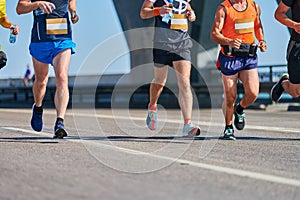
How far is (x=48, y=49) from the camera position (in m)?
7.18

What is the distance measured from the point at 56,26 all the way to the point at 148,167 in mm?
2827

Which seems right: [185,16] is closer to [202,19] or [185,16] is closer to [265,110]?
[265,110]

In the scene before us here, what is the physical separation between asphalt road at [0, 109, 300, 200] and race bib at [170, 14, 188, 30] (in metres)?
1.32

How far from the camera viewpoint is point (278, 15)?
7418mm

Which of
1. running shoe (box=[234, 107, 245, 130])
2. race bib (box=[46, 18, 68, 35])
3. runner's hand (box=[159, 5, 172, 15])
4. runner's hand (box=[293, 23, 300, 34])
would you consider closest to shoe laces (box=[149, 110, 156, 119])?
running shoe (box=[234, 107, 245, 130])

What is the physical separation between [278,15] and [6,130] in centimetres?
389

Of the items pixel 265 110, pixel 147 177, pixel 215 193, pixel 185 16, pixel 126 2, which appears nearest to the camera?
pixel 215 193

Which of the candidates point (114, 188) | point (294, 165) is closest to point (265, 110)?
point (294, 165)

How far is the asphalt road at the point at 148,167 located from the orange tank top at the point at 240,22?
1.20 meters

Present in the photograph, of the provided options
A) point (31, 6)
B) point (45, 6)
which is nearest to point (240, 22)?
point (45, 6)

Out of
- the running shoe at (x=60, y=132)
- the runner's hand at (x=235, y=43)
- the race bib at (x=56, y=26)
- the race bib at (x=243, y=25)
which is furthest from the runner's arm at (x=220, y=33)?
the running shoe at (x=60, y=132)

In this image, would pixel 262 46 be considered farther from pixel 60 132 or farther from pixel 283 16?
pixel 60 132

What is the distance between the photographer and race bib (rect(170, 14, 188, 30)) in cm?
761

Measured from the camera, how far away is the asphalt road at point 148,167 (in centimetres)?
390
